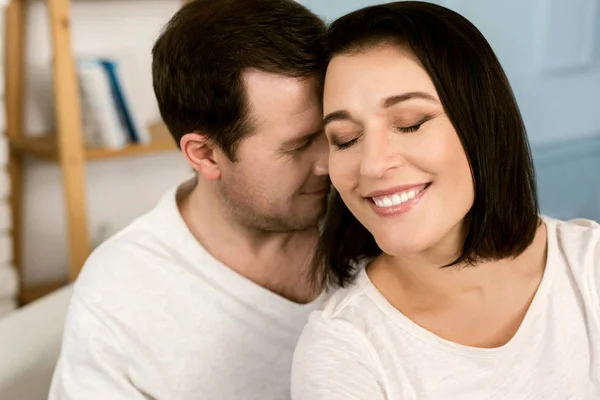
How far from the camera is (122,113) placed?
2156mm

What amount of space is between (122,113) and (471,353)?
4.79 ft

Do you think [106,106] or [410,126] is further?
[106,106]

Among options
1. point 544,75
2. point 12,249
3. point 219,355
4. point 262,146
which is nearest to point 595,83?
point 544,75

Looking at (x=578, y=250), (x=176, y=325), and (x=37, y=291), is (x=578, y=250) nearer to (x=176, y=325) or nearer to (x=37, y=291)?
(x=176, y=325)

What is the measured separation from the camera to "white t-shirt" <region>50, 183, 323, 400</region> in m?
1.26

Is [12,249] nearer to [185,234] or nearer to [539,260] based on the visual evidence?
[185,234]

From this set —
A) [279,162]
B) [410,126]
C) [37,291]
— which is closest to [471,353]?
[410,126]

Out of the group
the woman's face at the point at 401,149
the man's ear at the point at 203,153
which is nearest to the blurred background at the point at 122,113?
the man's ear at the point at 203,153

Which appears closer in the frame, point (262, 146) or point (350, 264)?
point (350, 264)

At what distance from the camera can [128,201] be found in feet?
8.28

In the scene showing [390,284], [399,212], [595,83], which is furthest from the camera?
[595,83]

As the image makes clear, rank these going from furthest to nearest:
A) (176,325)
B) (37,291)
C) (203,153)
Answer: (37,291) < (203,153) < (176,325)

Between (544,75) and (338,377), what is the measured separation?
1698 millimetres

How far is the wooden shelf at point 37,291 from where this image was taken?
2303mm
